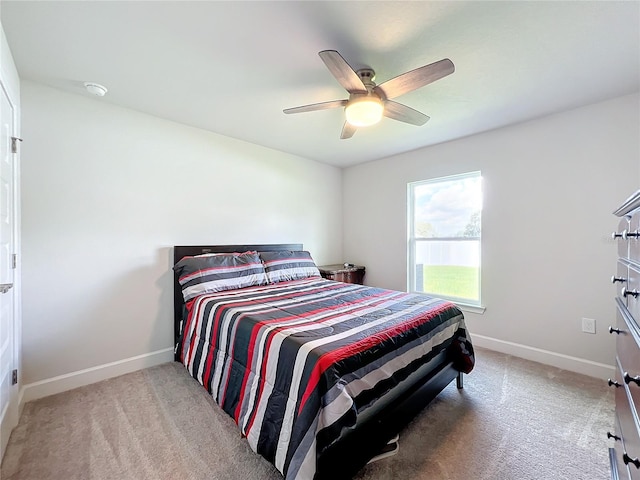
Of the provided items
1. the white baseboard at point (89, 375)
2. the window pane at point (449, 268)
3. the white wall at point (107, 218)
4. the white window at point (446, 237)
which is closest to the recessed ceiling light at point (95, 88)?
the white wall at point (107, 218)

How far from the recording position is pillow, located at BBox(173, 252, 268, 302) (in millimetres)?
2520

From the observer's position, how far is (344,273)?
13.2ft

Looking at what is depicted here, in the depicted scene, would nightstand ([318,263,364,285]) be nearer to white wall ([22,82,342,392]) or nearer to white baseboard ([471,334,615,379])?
white wall ([22,82,342,392])

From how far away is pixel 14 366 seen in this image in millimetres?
1856

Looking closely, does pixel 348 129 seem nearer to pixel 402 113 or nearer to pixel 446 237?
pixel 402 113

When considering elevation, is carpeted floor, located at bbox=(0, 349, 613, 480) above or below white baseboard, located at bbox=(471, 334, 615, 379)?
below

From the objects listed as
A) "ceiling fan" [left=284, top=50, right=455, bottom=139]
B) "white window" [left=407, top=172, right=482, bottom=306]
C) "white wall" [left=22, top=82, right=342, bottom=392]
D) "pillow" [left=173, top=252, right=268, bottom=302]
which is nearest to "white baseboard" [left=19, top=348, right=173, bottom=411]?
"white wall" [left=22, top=82, right=342, bottom=392]

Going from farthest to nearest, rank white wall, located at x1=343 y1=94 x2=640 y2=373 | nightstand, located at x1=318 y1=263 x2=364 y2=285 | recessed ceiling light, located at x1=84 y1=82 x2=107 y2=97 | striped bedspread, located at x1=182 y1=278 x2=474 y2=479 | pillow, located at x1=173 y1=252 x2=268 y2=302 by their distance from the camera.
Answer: nightstand, located at x1=318 y1=263 x2=364 y2=285
pillow, located at x1=173 y1=252 x2=268 y2=302
white wall, located at x1=343 y1=94 x2=640 y2=373
recessed ceiling light, located at x1=84 y1=82 x2=107 y2=97
striped bedspread, located at x1=182 y1=278 x2=474 y2=479

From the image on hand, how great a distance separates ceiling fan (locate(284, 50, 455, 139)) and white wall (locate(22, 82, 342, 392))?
5.29ft

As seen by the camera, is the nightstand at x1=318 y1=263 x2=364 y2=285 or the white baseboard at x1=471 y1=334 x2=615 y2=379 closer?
the white baseboard at x1=471 y1=334 x2=615 y2=379

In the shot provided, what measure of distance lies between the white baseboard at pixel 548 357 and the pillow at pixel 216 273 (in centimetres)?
261

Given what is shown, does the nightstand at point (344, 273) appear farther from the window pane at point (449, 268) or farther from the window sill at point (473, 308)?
the window sill at point (473, 308)

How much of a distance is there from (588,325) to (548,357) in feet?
1.55

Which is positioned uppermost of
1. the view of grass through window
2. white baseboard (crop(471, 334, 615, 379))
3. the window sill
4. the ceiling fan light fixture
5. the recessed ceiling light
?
the recessed ceiling light
